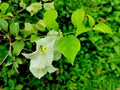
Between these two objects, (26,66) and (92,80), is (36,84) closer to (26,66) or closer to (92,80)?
(26,66)

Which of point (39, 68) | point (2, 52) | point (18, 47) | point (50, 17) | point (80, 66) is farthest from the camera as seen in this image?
point (80, 66)

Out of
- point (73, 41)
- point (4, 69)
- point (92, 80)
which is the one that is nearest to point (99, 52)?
point (92, 80)

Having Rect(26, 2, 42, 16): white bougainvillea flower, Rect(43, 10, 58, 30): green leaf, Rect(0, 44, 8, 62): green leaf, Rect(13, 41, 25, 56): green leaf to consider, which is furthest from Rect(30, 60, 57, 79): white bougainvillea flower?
Rect(26, 2, 42, 16): white bougainvillea flower

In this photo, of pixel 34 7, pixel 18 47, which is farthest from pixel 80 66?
pixel 18 47

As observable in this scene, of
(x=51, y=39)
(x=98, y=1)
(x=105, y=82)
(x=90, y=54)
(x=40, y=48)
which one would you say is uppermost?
(x=51, y=39)

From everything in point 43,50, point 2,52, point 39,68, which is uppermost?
point 43,50

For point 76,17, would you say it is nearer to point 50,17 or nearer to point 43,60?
point 50,17

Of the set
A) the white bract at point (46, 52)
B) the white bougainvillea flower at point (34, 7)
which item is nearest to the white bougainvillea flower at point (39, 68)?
the white bract at point (46, 52)
